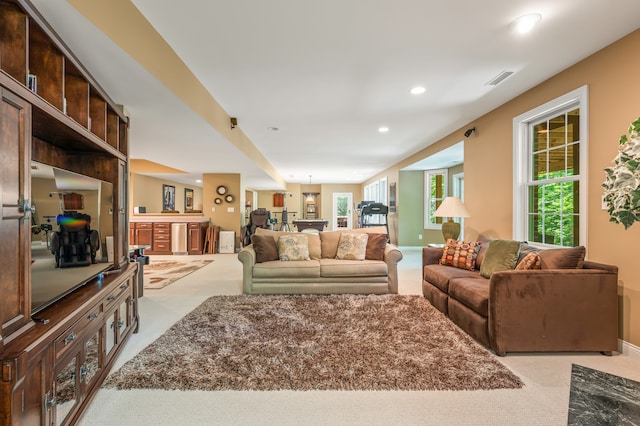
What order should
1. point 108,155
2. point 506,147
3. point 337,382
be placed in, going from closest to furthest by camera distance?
point 337,382 < point 108,155 < point 506,147

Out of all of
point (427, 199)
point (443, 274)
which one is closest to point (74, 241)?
point (443, 274)

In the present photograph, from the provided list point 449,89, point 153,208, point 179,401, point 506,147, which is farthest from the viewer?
point 153,208

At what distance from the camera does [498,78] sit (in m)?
3.17

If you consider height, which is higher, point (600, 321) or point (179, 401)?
point (600, 321)

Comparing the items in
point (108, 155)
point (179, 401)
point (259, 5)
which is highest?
point (259, 5)

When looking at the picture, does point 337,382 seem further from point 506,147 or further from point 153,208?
point 153,208

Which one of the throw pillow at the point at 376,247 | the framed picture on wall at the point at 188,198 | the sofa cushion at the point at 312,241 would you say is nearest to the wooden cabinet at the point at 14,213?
the sofa cushion at the point at 312,241

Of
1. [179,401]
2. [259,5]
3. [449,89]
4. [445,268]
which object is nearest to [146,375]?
[179,401]

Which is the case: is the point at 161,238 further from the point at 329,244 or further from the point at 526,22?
the point at 526,22

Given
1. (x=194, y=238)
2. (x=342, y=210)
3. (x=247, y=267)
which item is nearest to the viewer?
(x=247, y=267)

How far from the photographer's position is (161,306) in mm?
3602

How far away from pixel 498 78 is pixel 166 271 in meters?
6.01

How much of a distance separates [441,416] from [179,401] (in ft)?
5.11

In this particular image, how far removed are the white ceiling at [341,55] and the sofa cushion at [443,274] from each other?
2118mm
